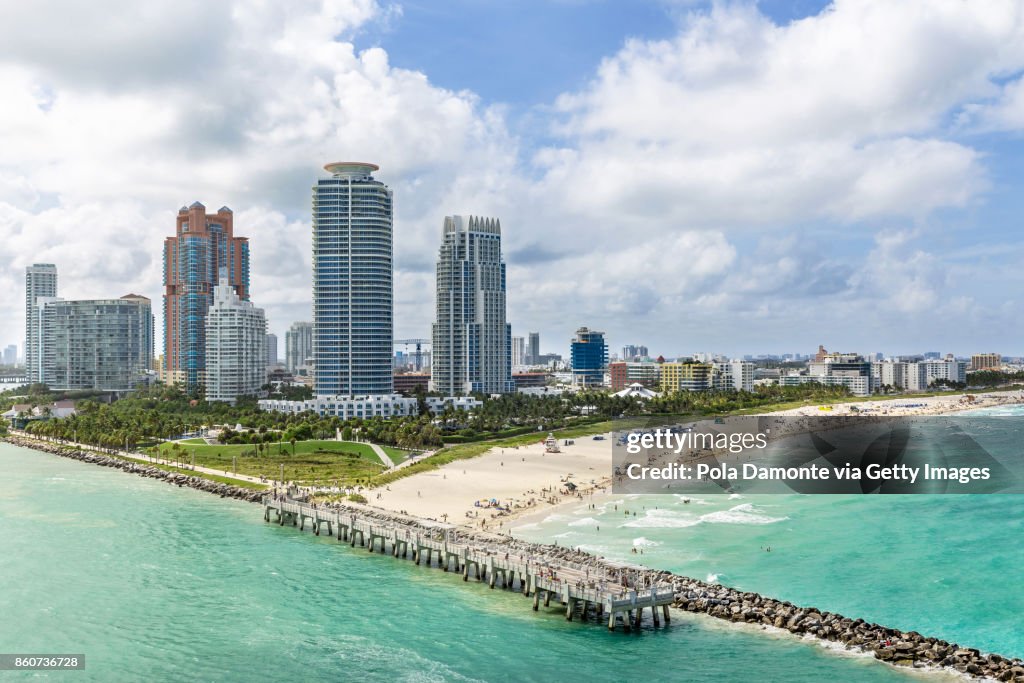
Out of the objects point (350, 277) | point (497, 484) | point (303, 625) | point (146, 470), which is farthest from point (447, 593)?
point (350, 277)

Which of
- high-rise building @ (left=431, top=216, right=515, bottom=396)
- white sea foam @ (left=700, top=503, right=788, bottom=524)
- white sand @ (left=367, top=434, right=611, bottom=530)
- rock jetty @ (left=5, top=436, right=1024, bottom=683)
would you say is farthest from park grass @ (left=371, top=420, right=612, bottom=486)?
high-rise building @ (left=431, top=216, right=515, bottom=396)

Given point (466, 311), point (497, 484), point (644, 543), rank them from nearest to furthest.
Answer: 1. point (644, 543)
2. point (497, 484)
3. point (466, 311)

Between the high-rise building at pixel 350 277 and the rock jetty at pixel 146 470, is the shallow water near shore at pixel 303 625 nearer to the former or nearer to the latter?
the rock jetty at pixel 146 470

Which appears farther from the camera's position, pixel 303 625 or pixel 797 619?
pixel 303 625

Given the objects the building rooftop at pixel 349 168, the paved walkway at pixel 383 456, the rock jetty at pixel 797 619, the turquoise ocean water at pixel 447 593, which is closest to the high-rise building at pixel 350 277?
the building rooftop at pixel 349 168

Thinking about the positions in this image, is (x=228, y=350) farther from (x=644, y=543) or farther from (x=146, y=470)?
(x=644, y=543)

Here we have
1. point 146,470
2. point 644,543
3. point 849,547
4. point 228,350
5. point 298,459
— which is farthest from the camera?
point 228,350
